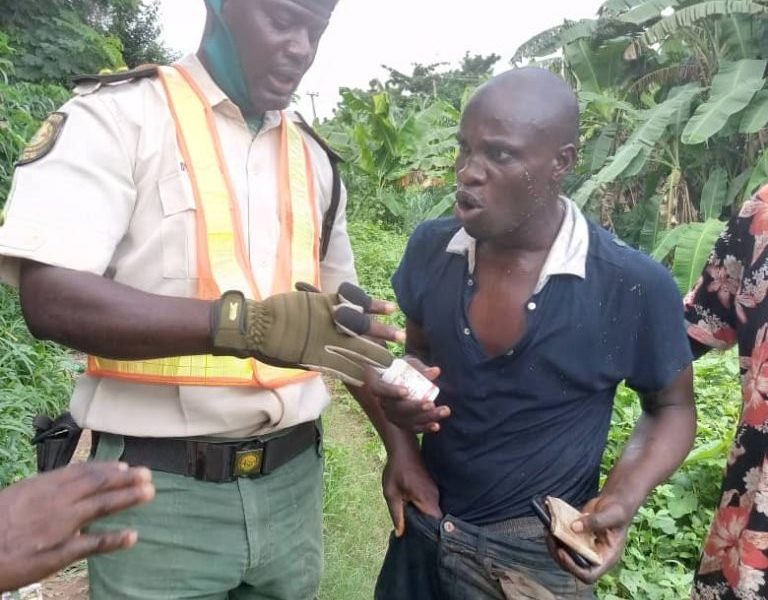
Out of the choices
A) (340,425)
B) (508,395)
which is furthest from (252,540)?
(340,425)

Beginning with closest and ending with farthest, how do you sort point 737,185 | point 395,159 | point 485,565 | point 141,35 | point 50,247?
point 50,247, point 485,565, point 737,185, point 395,159, point 141,35

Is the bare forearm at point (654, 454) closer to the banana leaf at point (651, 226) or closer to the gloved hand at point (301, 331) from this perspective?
the gloved hand at point (301, 331)

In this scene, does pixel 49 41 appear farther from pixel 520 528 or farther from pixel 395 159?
pixel 520 528

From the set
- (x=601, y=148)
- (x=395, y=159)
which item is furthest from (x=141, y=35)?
(x=601, y=148)

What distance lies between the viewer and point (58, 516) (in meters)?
1.03

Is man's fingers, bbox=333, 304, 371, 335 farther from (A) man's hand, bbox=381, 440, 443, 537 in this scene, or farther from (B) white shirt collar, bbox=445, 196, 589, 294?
(A) man's hand, bbox=381, 440, 443, 537

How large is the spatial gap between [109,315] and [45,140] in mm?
404

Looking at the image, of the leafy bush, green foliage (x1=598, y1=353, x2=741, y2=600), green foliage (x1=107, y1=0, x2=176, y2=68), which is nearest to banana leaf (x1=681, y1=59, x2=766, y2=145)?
the leafy bush

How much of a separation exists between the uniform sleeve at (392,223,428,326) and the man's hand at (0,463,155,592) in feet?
3.29

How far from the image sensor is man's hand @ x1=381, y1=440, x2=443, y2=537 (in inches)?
73.9

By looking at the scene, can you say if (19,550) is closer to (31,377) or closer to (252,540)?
(252,540)

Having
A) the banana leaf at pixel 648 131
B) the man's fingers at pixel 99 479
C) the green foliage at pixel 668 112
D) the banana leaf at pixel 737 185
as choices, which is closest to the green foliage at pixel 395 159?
the green foliage at pixel 668 112

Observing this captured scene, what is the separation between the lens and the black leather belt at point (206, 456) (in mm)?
1577

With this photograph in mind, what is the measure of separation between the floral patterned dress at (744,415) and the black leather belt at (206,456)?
43.3 inches
